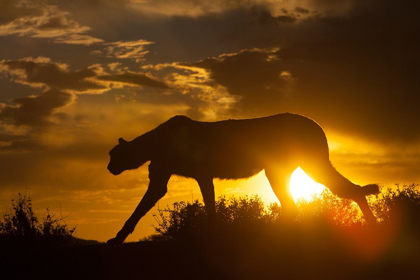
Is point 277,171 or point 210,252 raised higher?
point 277,171

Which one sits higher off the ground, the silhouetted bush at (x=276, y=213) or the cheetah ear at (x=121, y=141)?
the cheetah ear at (x=121, y=141)

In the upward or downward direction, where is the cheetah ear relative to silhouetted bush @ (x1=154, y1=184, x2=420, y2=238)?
upward

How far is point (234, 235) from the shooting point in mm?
11398

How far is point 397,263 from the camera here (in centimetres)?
1007

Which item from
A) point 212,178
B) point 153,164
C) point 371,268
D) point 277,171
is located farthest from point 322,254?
point 153,164

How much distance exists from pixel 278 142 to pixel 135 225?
3.96 meters

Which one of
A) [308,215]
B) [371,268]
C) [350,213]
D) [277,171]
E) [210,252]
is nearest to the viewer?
[371,268]

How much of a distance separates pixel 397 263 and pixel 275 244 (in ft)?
7.66

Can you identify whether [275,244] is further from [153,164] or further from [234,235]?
[153,164]

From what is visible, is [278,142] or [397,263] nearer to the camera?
[397,263]

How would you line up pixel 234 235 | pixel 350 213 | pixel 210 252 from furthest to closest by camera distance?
pixel 350 213 < pixel 234 235 < pixel 210 252

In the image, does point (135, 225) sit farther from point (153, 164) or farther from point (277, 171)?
point (277, 171)

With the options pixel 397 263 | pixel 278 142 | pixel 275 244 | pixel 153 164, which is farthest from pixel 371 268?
pixel 153 164

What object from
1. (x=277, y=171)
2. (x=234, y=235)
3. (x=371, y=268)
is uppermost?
(x=277, y=171)
